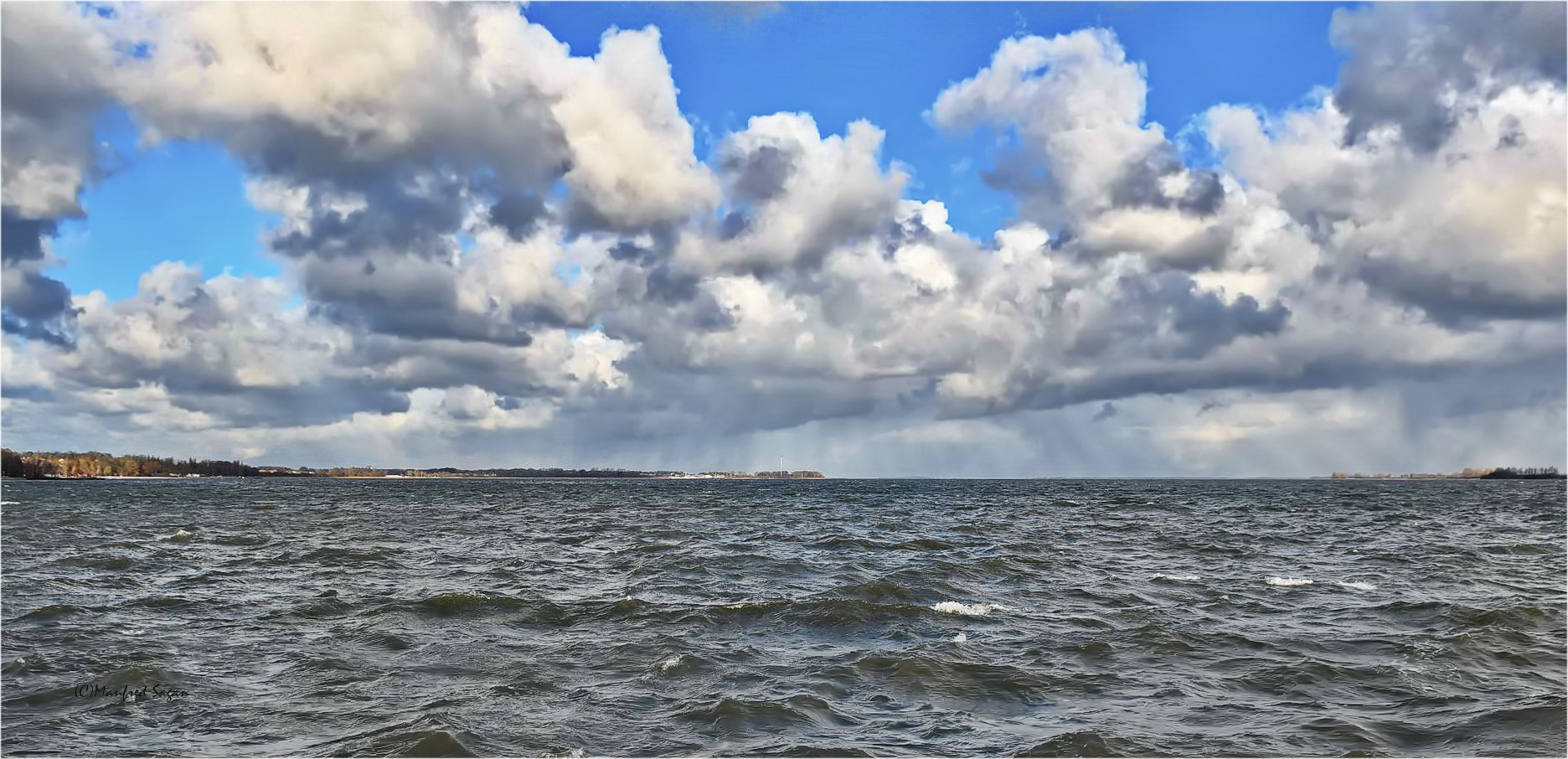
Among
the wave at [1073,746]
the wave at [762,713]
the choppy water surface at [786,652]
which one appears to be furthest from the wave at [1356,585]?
the wave at [762,713]

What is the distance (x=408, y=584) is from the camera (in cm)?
2906

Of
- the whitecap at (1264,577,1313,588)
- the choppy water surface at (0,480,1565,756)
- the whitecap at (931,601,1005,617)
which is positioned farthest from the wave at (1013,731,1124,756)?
the whitecap at (1264,577,1313,588)

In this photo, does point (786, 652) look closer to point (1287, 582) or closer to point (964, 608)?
point (964, 608)

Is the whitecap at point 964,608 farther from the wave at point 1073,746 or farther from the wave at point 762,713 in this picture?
the wave at point 1073,746

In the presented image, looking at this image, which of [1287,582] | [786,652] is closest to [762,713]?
[786,652]

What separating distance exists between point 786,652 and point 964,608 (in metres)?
7.06

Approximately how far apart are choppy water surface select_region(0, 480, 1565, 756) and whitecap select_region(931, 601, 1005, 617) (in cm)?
31

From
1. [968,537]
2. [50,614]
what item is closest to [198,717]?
[50,614]

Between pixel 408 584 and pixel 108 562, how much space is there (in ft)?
52.0

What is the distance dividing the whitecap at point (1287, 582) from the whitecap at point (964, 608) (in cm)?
1127

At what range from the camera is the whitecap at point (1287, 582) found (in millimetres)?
29516

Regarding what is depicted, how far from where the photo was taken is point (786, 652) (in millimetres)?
19047

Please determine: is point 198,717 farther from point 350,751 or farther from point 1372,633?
point 1372,633

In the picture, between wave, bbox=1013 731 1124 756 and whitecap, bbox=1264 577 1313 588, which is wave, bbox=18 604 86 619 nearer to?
wave, bbox=1013 731 1124 756
